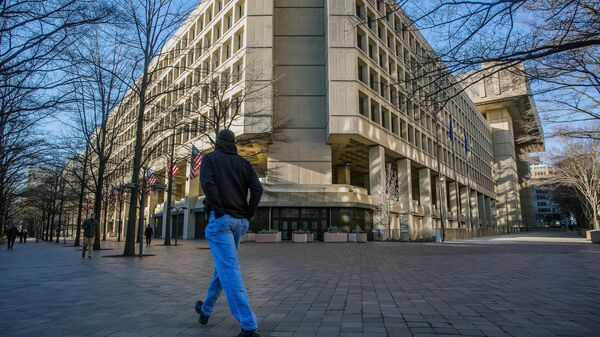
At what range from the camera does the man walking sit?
3545 mm

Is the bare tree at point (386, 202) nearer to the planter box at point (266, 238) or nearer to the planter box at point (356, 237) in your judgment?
the planter box at point (356, 237)

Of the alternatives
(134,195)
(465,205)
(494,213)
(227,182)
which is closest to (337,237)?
(134,195)

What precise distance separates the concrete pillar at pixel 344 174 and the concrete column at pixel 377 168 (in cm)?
998

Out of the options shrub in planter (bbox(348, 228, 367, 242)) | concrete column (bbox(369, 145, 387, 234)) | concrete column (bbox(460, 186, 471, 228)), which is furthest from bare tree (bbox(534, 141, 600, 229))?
concrete column (bbox(460, 186, 471, 228))

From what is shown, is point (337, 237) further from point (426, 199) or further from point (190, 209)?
point (190, 209)

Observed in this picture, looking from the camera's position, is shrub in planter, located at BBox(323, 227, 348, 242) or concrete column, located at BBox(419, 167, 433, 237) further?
concrete column, located at BBox(419, 167, 433, 237)

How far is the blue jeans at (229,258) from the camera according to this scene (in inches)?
138

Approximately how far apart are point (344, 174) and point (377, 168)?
11313 millimetres

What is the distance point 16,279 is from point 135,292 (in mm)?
3929

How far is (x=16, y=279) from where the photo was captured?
27.6ft

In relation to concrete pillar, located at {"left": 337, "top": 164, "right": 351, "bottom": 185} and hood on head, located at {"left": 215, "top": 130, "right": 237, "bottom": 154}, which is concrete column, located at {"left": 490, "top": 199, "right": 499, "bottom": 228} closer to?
concrete pillar, located at {"left": 337, "top": 164, "right": 351, "bottom": 185}

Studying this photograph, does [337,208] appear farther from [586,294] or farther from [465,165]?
[465,165]

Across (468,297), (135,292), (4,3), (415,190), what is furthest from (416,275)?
(415,190)

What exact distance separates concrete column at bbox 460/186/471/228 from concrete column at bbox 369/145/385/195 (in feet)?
112
